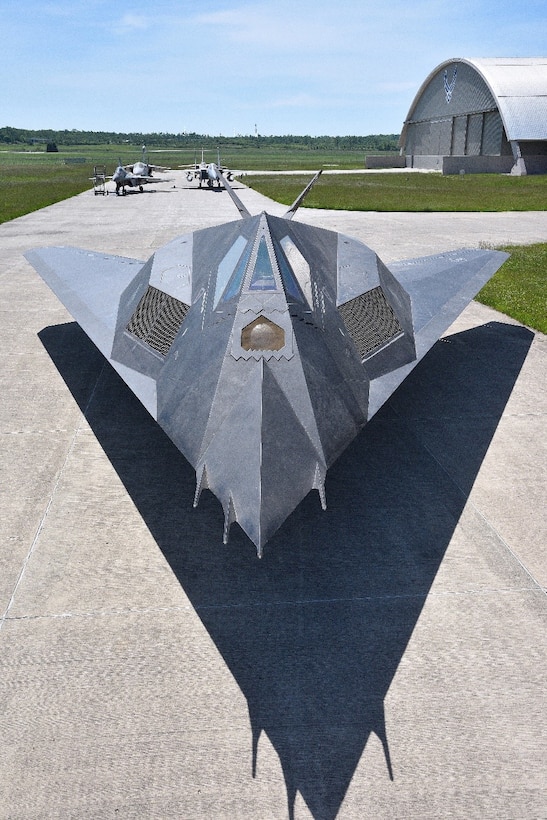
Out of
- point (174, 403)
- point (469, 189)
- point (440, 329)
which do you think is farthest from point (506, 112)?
point (174, 403)

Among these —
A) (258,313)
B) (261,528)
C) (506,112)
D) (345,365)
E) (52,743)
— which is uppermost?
(506,112)

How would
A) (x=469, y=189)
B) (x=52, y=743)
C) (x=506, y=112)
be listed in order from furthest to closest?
1. (x=506, y=112)
2. (x=469, y=189)
3. (x=52, y=743)

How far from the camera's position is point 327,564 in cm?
622

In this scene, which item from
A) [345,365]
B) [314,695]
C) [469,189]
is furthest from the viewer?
[469,189]

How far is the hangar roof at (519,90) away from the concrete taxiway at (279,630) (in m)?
72.3

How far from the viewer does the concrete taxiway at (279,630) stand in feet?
13.5

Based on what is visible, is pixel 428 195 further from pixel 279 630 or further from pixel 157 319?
pixel 279 630

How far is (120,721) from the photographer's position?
4.55m

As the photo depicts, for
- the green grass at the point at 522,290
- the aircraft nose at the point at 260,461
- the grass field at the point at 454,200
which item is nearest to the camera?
the aircraft nose at the point at 260,461

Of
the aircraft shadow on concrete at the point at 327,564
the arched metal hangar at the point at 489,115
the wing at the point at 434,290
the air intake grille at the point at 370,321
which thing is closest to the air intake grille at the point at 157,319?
the aircraft shadow on concrete at the point at 327,564

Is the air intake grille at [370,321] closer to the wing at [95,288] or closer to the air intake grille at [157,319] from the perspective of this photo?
the air intake grille at [157,319]

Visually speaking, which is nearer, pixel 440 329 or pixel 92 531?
pixel 92 531

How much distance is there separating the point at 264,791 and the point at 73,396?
7780mm

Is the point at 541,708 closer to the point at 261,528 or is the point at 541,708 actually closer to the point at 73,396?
the point at 261,528
